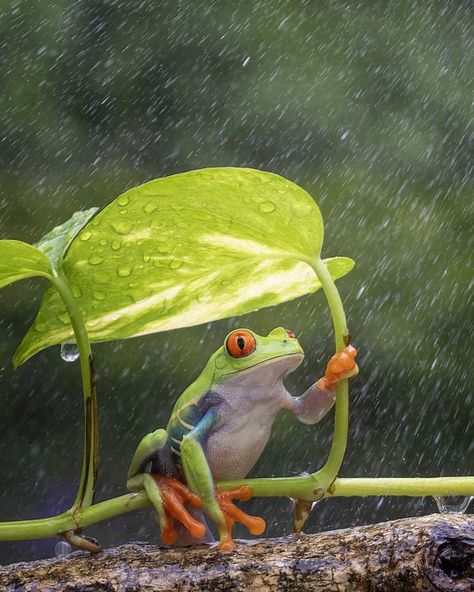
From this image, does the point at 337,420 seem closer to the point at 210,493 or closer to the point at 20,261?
the point at 210,493

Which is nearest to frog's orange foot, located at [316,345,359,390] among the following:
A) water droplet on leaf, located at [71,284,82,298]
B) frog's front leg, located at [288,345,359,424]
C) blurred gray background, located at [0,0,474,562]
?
frog's front leg, located at [288,345,359,424]

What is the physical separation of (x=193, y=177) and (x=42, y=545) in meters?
2.50

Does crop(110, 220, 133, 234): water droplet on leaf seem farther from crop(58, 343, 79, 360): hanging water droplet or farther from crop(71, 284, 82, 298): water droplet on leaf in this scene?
crop(58, 343, 79, 360): hanging water droplet

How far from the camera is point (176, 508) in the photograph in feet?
2.16

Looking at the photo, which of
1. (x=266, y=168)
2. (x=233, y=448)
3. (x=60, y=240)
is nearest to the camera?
(x=233, y=448)

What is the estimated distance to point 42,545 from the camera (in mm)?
2895

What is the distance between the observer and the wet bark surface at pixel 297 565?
21.0 inches

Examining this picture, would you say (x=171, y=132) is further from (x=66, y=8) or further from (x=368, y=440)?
(x=368, y=440)

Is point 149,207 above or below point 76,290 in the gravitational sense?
above

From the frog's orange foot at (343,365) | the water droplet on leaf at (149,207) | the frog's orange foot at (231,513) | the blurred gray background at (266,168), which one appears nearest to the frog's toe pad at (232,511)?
the frog's orange foot at (231,513)

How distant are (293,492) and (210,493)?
62 millimetres

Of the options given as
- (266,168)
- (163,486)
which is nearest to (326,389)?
(163,486)

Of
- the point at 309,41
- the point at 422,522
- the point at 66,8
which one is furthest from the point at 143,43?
the point at 422,522

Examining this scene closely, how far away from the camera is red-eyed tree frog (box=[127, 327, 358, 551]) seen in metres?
0.67
